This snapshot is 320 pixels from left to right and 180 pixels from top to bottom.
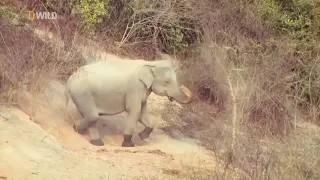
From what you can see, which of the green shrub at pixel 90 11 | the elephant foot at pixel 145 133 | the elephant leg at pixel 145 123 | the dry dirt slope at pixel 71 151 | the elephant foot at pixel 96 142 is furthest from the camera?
the green shrub at pixel 90 11

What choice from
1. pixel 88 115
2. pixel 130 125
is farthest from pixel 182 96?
pixel 88 115

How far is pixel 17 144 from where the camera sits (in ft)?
26.2

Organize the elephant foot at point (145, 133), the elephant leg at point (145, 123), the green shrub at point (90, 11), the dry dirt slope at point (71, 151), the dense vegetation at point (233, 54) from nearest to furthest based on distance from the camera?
1. the dry dirt slope at point (71, 151)
2. the dense vegetation at point (233, 54)
3. the elephant leg at point (145, 123)
4. the elephant foot at point (145, 133)
5. the green shrub at point (90, 11)

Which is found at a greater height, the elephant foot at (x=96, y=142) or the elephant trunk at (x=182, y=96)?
the elephant trunk at (x=182, y=96)

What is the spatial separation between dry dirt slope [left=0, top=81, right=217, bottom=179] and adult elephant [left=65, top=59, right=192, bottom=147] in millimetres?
262

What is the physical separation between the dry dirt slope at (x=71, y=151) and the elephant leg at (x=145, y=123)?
0.11 m

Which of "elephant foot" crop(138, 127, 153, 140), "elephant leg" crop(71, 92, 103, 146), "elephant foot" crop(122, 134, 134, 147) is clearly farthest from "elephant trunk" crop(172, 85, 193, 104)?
"elephant leg" crop(71, 92, 103, 146)

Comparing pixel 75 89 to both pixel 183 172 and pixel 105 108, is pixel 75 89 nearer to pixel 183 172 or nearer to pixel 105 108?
pixel 105 108

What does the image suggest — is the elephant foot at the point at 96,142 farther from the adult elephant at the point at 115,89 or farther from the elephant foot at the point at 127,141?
the elephant foot at the point at 127,141

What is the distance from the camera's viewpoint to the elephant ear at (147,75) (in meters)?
9.99

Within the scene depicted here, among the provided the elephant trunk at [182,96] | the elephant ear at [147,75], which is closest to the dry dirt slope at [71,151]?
the elephant trunk at [182,96]

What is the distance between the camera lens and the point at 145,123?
10.4m

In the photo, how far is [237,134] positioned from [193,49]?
6.86 m

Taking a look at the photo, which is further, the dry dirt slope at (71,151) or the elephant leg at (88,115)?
the elephant leg at (88,115)
